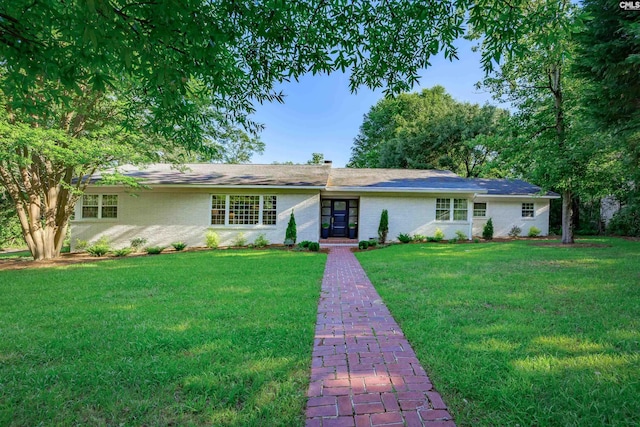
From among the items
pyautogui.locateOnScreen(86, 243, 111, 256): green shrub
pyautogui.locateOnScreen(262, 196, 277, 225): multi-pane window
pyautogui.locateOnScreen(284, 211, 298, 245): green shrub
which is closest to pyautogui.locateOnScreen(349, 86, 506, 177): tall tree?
pyautogui.locateOnScreen(262, 196, 277, 225): multi-pane window

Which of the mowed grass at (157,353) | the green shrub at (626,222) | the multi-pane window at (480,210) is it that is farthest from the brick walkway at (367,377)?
the green shrub at (626,222)

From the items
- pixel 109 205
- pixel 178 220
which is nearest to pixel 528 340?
pixel 178 220

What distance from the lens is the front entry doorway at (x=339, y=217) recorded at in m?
15.9

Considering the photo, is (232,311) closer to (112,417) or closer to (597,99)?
(112,417)

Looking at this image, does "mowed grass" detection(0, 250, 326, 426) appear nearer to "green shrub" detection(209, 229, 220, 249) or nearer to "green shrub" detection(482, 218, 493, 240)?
"green shrub" detection(209, 229, 220, 249)

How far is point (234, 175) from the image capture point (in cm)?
1527

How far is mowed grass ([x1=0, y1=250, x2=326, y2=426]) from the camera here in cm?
226

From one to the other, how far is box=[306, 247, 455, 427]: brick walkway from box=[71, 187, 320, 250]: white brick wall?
31.8 ft

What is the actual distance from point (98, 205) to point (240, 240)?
7.07 m

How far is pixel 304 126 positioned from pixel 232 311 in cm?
1948

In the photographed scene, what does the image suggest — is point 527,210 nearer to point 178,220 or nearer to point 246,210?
point 246,210

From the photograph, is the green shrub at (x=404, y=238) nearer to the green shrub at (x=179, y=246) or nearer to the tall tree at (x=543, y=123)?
the tall tree at (x=543, y=123)

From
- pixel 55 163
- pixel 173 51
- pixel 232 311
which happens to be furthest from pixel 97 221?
pixel 173 51

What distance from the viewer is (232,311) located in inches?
176
